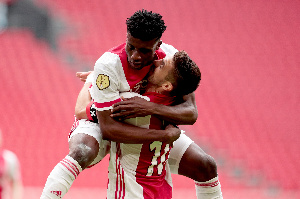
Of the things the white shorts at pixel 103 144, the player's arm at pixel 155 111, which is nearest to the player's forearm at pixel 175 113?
the player's arm at pixel 155 111

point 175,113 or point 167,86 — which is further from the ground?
point 167,86

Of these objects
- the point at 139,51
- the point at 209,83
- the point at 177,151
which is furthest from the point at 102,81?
the point at 209,83

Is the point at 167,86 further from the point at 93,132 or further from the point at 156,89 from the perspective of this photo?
the point at 93,132

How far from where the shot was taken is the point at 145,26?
2738mm

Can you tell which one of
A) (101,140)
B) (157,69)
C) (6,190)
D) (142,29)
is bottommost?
(6,190)

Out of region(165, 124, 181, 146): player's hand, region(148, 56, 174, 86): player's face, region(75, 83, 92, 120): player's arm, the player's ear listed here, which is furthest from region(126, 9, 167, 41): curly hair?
region(75, 83, 92, 120): player's arm

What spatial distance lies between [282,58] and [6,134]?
3.55m

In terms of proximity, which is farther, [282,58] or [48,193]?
[282,58]

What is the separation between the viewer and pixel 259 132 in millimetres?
6625

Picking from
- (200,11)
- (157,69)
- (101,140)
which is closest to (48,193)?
(101,140)

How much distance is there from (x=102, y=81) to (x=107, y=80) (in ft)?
0.09

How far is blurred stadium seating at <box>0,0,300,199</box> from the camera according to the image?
6.37 m

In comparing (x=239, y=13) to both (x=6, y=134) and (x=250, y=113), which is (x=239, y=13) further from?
(x=6, y=134)

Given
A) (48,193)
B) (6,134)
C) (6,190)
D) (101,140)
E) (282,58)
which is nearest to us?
(48,193)
